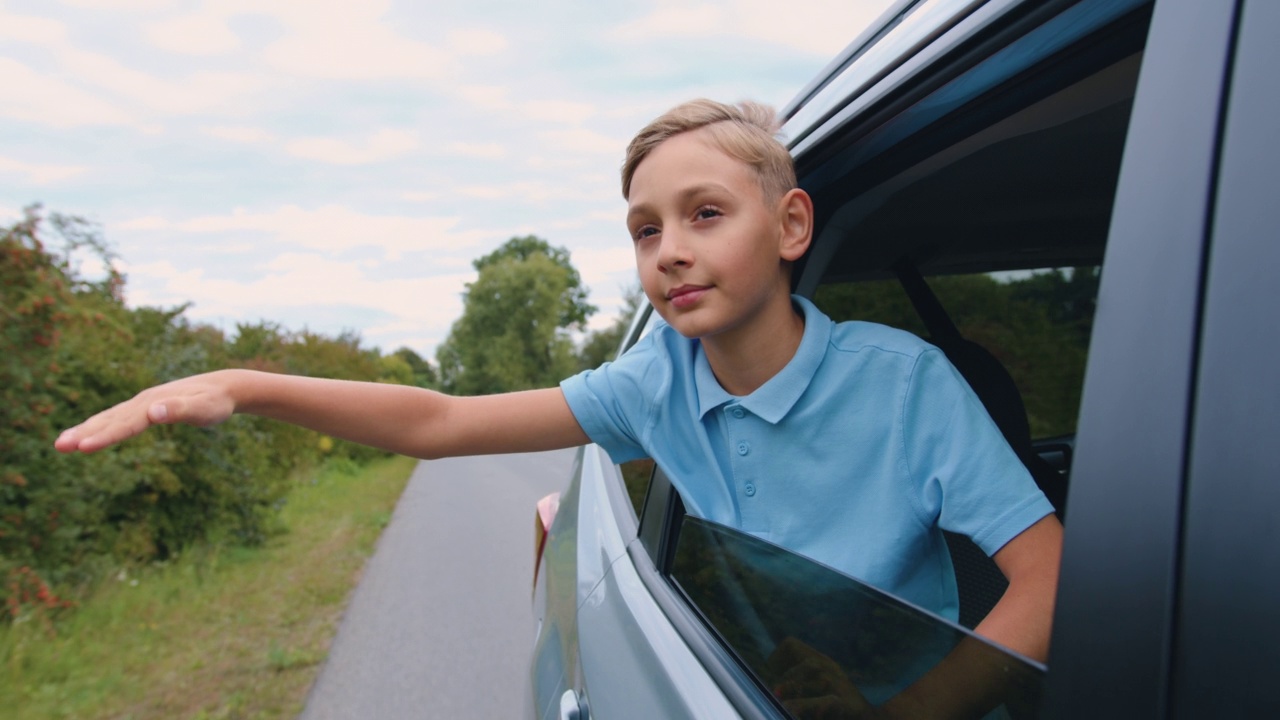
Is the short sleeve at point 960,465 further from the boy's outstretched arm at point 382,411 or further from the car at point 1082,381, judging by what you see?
the boy's outstretched arm at point 382,411

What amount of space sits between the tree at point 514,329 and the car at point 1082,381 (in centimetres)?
5123

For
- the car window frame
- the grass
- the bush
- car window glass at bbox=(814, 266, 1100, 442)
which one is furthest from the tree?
the car window frame

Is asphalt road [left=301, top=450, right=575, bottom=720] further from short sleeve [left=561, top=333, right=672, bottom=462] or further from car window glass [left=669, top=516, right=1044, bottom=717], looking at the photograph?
car window glass [left=669, top=516, right=1044, bottom=717]

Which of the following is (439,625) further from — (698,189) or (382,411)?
(698,189)

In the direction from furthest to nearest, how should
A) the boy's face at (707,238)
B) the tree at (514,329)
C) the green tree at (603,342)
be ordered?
the tree at (514,329), the green tree at (603,342), the boy's face at (707,238)

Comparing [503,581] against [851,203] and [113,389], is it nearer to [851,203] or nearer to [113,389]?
[113,389]

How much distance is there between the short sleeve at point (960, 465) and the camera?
113cm

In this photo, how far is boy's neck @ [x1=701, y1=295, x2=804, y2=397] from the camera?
1.60 meters

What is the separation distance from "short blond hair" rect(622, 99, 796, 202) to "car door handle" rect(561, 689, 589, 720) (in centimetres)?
98

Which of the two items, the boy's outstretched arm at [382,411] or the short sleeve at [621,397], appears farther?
the short sleeve at [621,397]

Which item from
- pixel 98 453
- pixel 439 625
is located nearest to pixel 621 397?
pixel 439 625

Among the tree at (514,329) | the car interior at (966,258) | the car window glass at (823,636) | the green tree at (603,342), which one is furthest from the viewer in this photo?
the tree at (514,329)

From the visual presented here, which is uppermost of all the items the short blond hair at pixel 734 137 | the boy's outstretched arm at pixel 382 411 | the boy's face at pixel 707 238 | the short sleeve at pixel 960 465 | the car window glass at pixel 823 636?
the short blond hair at pixel 734 137

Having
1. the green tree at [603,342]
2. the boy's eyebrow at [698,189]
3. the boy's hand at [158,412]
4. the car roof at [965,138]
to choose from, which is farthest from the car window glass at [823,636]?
the green tree at [603,342]
